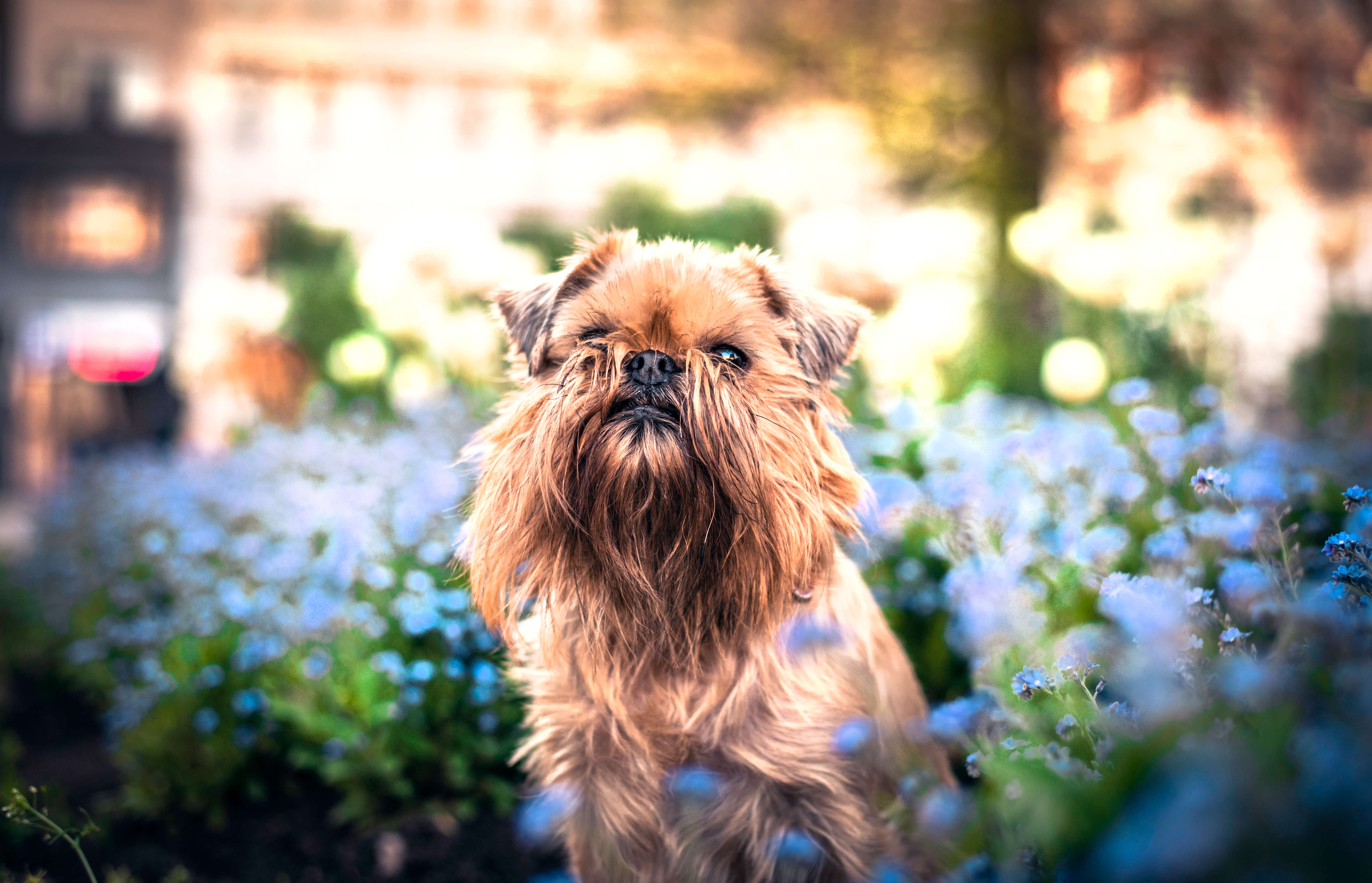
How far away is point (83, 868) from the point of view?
2701mm

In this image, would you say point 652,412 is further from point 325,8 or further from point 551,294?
point 325,8

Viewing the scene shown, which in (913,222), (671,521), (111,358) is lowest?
(111,358)

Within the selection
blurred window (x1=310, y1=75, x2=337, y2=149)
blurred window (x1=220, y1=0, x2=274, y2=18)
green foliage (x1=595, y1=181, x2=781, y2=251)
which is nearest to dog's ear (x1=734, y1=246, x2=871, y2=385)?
green foliage (x1=595, y1=181, x2=781, y2=251)

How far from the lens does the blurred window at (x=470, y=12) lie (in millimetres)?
26109

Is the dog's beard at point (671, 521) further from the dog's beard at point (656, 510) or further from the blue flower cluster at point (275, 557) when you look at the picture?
the blue flower cluster at point (275, 557)

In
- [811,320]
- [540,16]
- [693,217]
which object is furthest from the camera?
[540,16]

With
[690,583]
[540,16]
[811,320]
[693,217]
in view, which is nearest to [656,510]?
[690,583]

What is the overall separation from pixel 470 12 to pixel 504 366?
23.2 meters

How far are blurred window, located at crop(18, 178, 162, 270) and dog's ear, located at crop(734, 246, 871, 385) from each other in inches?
1121

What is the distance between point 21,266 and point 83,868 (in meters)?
28.3

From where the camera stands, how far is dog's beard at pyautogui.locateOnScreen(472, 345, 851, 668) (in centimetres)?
A: 185

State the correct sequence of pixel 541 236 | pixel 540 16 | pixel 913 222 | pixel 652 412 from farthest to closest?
1. pixel 540 16
2. pixel 541 236
3. pixel 913 222
4. pixel 652 412

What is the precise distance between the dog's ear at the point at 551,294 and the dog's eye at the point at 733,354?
0.38 metres

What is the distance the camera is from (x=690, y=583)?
196 centimetres
